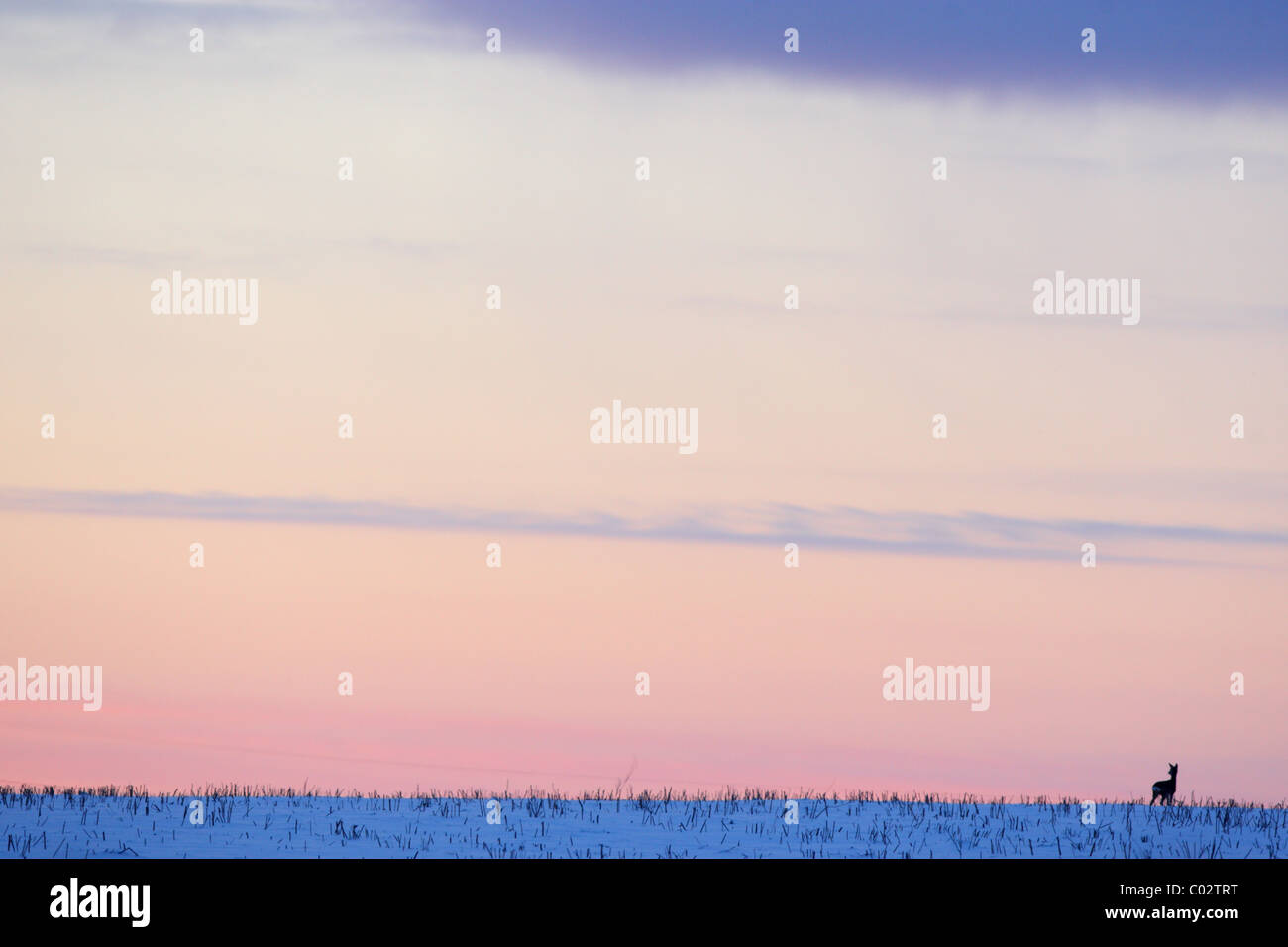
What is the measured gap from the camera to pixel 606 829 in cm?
1961

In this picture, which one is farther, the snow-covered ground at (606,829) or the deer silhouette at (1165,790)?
the deer silhouette at (1165,790)

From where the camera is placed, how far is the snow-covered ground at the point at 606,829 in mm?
17359

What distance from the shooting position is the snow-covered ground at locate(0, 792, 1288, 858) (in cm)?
1736

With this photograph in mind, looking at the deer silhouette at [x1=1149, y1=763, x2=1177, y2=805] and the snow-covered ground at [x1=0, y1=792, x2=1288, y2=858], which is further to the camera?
the deer silhouette at [x1=1149, y1=763, x2=1177, y2=805]
